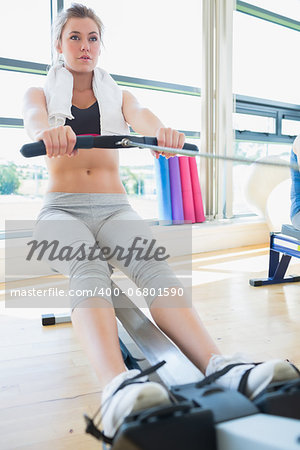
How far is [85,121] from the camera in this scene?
156 cm

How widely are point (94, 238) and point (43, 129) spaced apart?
1.30ft

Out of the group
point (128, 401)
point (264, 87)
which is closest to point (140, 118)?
point (128, 401)

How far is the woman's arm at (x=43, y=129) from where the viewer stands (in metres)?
1.06

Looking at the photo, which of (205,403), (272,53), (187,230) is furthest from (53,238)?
(272,53)

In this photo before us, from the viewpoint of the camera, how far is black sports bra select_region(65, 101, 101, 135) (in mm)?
1558

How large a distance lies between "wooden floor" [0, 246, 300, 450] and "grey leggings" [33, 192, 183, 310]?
0.39m

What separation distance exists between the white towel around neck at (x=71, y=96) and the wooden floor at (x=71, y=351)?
0.91 meters

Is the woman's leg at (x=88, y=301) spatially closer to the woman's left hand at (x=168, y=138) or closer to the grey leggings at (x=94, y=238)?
the grey leggings at (x=94, y=238)

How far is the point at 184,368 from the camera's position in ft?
2.92

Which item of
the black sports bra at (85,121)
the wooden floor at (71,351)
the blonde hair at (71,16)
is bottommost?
the wooden floor at (71,351)

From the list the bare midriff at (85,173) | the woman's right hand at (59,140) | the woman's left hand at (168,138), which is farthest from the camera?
the bare midriff at (85,173)

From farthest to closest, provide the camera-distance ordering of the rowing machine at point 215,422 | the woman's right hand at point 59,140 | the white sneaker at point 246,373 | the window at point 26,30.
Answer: the window at point 26,30 → the woman's right hand at point 59,140 → the white sneaker at point 246,373 → the rowing machine at point 215,422

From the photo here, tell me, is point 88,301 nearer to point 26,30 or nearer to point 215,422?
point 215,422

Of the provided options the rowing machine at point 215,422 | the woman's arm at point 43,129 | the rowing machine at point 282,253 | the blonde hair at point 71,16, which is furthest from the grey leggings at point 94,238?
the rowing machine at point 282,253
